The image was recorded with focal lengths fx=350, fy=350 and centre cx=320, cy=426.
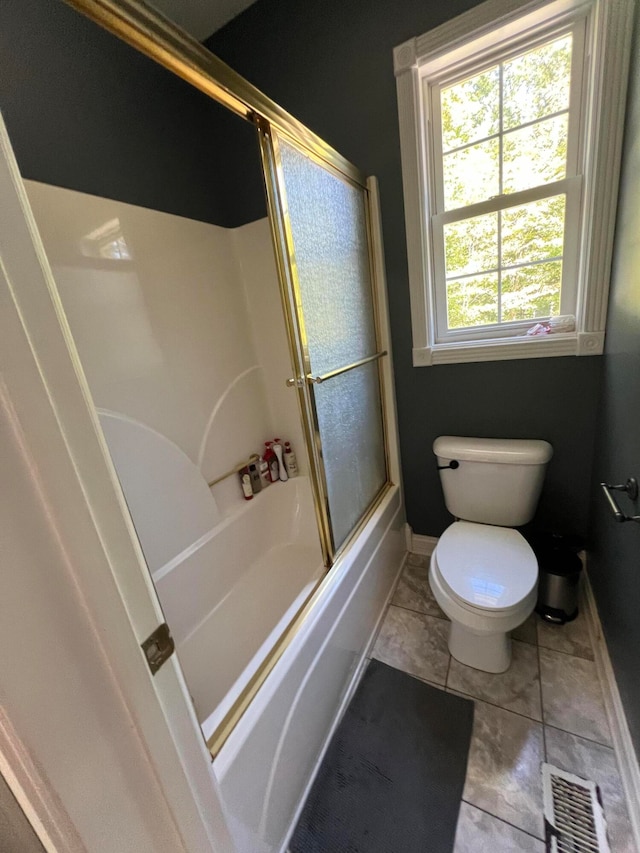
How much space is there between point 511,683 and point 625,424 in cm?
105

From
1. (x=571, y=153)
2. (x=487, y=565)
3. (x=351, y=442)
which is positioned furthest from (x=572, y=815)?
(x=571, y=153)

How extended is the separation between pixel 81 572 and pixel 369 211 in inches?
70.5

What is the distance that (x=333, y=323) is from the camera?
4.72ft

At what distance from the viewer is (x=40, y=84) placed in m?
1.20

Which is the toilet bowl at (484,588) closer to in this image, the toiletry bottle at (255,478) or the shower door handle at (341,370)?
the shower door handle at (341,370)

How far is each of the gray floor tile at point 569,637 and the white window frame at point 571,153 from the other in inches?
46.1

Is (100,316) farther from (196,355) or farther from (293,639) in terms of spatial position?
(293,639)

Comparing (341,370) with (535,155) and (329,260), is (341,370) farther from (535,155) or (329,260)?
(535,155)

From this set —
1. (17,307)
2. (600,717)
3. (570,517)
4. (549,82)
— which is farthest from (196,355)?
(600,717)

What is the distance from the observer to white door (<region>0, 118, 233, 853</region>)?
341 mm

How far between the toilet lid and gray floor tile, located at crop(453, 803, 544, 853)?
559 millimetres

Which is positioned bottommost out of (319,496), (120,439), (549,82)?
(319,496)

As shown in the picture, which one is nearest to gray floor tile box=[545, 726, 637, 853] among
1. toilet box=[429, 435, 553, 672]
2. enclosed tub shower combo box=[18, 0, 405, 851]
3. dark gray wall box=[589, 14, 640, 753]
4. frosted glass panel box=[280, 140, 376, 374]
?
dark gray wall box=[589, 14, 640, 753]

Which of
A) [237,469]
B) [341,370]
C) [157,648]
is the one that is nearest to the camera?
[157,648]
